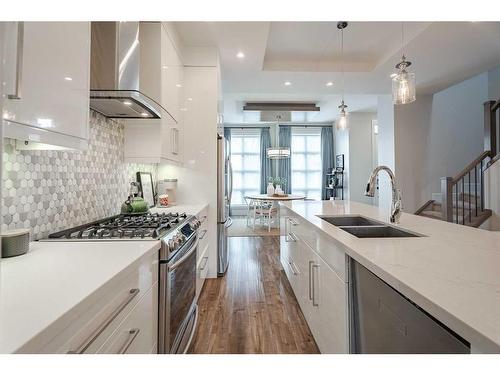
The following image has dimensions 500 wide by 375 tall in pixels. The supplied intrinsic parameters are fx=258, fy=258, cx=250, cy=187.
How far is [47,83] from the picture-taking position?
3.01 feet

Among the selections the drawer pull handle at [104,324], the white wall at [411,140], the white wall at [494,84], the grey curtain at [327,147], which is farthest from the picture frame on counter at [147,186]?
the grey curtain at [327,147]

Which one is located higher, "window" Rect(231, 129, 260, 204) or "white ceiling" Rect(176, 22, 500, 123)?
"white ceiling" Rect(176, 22, 500, 123)

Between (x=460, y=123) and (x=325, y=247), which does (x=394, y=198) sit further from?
(x=460, y=123)

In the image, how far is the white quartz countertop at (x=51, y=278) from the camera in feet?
1.77

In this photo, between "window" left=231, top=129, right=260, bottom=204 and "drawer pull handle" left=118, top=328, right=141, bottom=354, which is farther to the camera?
"window" left=231, top=129, right=260, bottom=204

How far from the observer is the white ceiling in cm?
276

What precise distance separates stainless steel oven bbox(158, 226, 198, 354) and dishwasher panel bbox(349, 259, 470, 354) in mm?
896

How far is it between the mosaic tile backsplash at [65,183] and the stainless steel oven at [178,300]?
2.23 feet

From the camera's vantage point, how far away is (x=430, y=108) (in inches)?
188

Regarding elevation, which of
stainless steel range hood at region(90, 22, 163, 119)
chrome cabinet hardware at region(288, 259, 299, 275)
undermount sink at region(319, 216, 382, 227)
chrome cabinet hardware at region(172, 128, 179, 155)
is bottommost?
chrome cabinet hardware at region(288, 259, 299, 275)

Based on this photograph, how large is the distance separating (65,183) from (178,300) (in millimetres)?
962

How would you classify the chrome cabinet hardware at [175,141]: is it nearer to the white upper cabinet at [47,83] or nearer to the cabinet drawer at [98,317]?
the white upper cabinet at [47,83]

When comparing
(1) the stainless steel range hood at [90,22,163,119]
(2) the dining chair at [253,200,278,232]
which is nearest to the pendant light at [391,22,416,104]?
(1) the stainless steel range hood at [90,22,163,119]

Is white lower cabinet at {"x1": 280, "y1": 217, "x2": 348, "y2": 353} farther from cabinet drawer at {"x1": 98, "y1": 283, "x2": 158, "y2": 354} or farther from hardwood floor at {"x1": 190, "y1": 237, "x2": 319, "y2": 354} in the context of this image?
cabinet drawer at {"x1": 98, "y1": 283, "x2": 158, "y2": 354}
